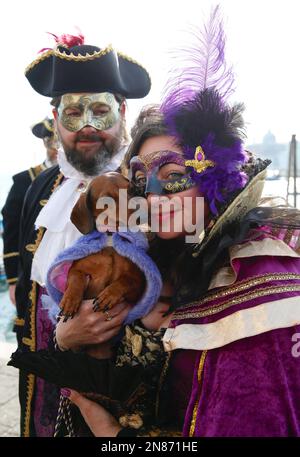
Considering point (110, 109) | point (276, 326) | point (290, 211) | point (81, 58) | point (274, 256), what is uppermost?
point (81, 58)

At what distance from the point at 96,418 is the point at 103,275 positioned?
532 millimetres

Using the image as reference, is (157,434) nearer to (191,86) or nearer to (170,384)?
(170,384)

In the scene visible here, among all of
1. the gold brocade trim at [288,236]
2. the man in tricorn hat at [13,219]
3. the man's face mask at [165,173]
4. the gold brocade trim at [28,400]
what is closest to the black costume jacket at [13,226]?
the man in tricorn hat at [13,219]

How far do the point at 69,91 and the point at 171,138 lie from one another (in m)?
1.22

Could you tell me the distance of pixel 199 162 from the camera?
141cm

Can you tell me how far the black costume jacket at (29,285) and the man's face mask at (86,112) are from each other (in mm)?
474

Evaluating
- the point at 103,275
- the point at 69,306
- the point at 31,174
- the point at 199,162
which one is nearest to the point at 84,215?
the point at 103,275

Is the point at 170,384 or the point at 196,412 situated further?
the point at 170,384

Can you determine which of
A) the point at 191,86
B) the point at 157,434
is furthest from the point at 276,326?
the point at 191,86

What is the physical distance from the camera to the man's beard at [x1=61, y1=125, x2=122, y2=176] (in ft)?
7.89

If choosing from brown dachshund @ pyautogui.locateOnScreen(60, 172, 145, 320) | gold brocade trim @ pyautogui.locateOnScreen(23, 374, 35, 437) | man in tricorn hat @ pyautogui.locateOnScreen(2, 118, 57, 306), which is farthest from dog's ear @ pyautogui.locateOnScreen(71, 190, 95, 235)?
man in tricorn hat @ pyautogui.locateOnScreen(2, 118, 57, 306)

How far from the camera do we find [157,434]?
141 centimetres

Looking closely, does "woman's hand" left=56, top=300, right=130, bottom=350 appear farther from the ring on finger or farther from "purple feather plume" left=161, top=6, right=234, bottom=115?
"purple feather plume" left=161, top=6, right=234, bottom=115

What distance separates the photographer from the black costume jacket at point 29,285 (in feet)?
8.23
